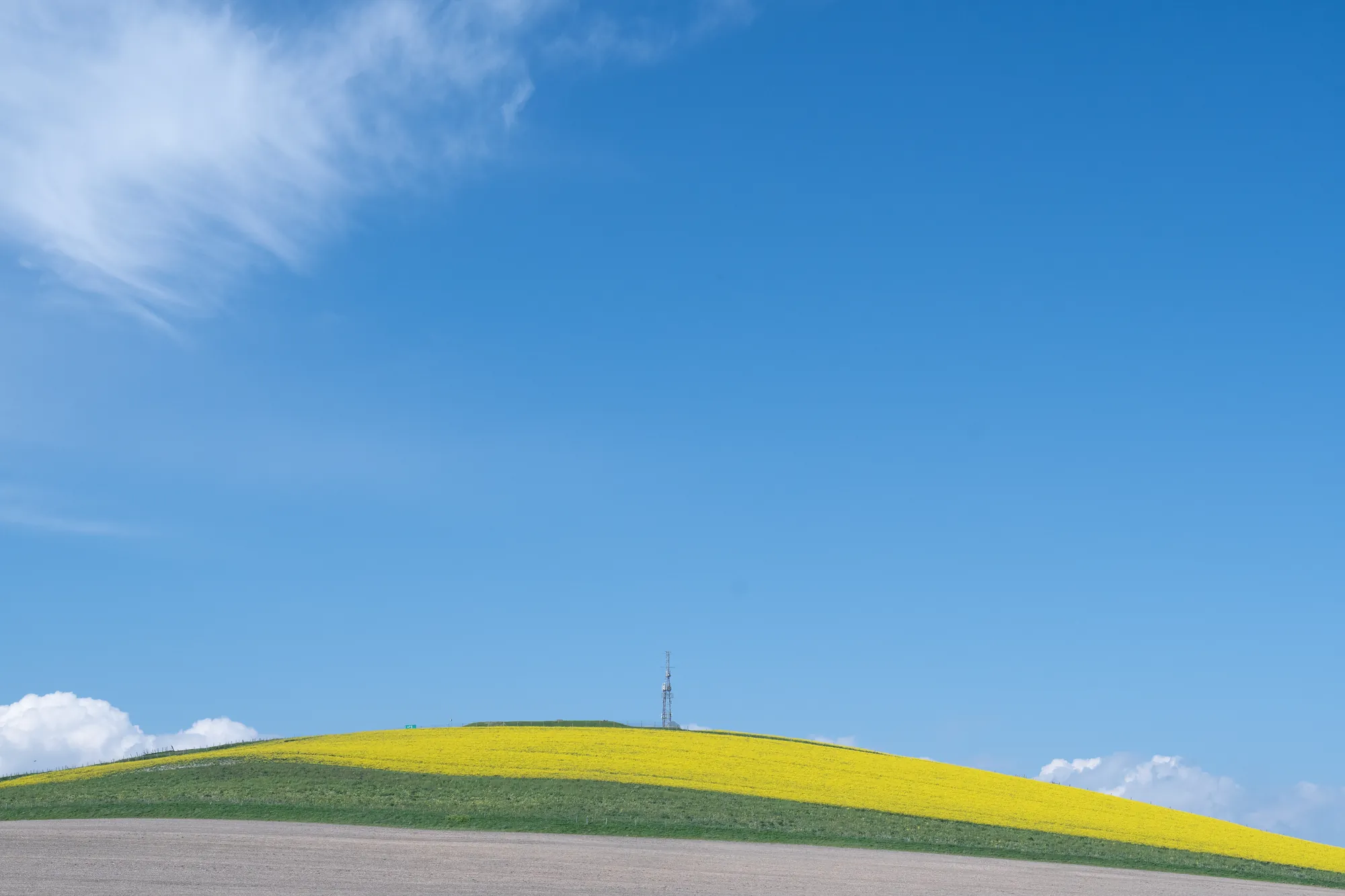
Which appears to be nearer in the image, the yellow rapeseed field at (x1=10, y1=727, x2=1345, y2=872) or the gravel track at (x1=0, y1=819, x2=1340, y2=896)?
the gravel track at (x1=0, y1=819, x2=1340, y2=896)

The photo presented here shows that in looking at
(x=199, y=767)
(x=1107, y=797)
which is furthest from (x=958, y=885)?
(x=1107, y=797)

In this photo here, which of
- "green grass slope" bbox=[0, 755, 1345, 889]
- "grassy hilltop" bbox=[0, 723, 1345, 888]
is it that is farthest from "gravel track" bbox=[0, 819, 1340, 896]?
"grassy hilltop" bbox=[0, 723, 1345, 888]

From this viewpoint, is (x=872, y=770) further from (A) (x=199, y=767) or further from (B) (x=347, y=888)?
(B) (x=347, y=888)

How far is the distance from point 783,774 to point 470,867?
79.7 ft

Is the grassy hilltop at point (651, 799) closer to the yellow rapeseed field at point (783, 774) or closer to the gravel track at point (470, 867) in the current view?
the yellow rapeseed field at point (783, 774)

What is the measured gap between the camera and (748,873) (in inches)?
1037

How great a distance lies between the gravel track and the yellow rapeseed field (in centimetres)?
998

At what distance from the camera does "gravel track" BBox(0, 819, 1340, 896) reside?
23.4 metres

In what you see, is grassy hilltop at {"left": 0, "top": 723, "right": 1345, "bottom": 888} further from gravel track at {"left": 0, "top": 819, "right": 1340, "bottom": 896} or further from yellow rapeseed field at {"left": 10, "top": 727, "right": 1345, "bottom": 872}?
gravel track at {"left": 0, "top": 819, "right": 1340, "bottom": 896}

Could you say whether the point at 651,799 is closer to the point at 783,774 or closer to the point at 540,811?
the point at 540,811

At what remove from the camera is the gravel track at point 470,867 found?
23.4 m

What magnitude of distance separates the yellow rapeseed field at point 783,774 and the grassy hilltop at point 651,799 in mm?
176

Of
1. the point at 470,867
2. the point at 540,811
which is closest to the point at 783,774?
the point at 540,811

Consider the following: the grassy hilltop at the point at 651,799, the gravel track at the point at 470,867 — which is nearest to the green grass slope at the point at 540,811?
the grassy hilltop at the point at 651,799
